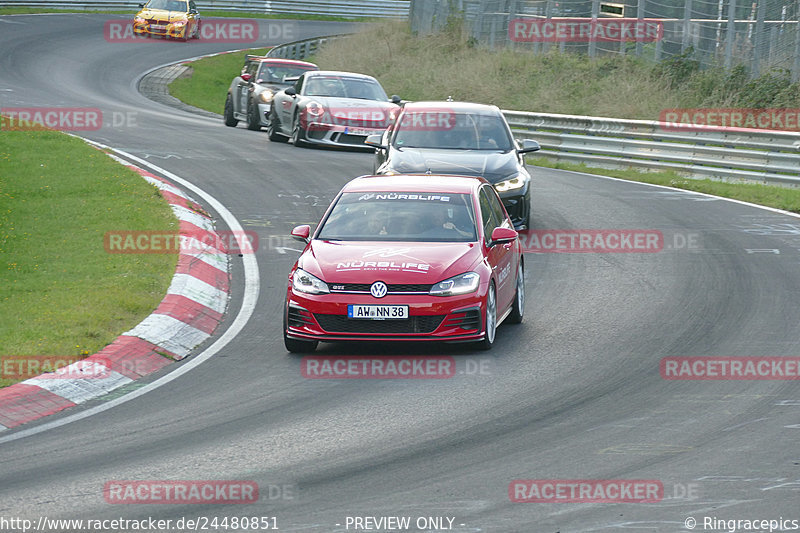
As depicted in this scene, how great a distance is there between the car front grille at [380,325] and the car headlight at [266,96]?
58.7 ft

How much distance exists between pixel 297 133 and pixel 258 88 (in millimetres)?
3474

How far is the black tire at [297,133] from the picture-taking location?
24.2 meters

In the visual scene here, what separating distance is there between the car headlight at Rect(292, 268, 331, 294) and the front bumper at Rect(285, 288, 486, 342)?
0.25 feet

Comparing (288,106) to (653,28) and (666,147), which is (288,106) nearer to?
(666,147)

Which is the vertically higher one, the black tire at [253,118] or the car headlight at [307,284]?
the car headlight at [307,284]

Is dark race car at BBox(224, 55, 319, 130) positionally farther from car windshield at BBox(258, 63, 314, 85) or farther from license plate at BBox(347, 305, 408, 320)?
license plate at BBox(347, 305, 408, 320)

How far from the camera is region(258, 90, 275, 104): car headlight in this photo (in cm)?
2708

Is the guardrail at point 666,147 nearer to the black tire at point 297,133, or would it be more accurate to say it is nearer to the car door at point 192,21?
the black tire at point 297,133

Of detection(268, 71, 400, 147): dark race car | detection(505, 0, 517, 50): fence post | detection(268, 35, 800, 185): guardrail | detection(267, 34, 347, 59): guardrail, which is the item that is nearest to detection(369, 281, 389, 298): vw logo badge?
detection(268, 35, 800, 185): guardrail

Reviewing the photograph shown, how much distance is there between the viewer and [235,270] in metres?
13.6

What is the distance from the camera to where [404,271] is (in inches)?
390

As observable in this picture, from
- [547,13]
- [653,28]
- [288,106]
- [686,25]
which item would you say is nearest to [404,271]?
[288,106]

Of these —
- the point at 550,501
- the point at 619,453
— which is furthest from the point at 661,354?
the point at 550,501

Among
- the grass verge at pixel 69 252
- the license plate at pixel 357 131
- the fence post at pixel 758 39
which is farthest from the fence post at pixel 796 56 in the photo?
the grass verge at pixel 69 252
